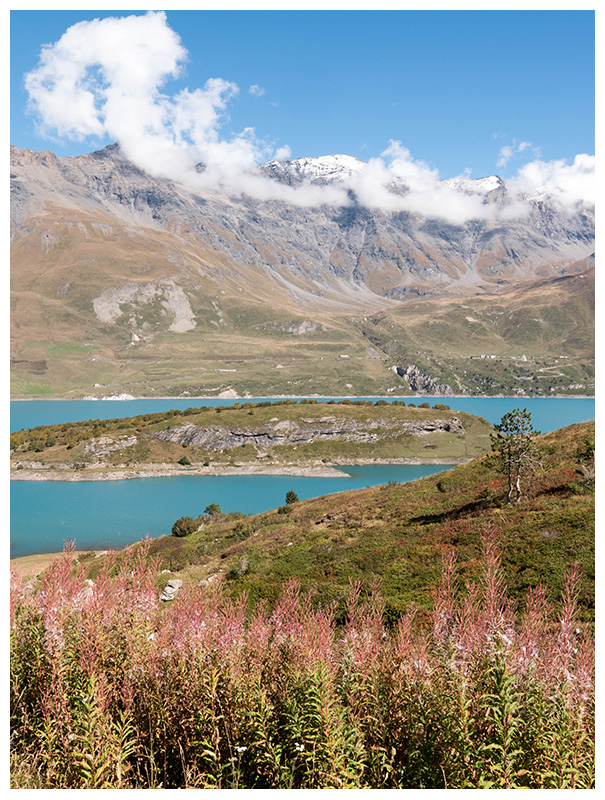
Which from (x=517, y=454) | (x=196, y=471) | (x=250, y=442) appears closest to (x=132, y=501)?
(x=196, y=471)

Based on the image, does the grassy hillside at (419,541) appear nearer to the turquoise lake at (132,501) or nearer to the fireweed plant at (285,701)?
the fireweed plant at (285,701)

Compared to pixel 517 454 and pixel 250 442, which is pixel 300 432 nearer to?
pixel 250 442

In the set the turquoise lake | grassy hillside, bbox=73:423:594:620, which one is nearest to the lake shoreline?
the turquoise lake

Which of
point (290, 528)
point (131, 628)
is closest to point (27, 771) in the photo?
point (131, 628)

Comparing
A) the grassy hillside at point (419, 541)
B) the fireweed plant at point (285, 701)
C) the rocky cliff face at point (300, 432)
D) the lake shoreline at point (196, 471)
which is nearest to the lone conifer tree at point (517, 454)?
the grassy hillside at point (419, 541)

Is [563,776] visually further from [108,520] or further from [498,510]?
[108,520]
